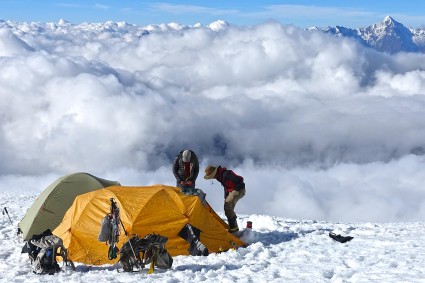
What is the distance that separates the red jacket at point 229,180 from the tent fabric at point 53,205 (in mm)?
4999

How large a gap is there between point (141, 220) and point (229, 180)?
3.59 meters

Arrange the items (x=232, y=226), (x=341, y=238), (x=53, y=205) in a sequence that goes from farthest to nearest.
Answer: (x=53, y=205)
(x=232, y=226)
(x=341, y=238)

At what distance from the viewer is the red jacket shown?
16.0 metres

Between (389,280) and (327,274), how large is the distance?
141 cm

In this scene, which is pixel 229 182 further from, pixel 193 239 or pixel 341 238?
pixel 341 238

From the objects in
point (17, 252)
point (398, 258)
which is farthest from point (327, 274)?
point (17, 252)

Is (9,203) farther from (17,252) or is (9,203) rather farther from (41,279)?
(41,279)

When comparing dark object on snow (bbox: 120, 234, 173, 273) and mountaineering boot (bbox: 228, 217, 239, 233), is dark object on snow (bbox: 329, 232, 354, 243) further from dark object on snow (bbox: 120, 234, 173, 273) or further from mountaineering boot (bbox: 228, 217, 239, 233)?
dark object on snow (bbox: 120, 234, 173, 273)

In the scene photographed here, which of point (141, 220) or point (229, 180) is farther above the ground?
point (229, 180)

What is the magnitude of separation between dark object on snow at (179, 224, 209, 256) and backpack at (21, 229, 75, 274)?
3.14m

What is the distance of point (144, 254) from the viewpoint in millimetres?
12031

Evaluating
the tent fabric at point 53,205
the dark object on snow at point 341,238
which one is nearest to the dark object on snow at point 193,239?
the dark object on snow at point 341,238

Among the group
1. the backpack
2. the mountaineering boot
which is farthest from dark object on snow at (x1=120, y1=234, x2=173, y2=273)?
the mountaineering boot

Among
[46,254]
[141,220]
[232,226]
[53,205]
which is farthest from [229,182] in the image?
[46,254]
